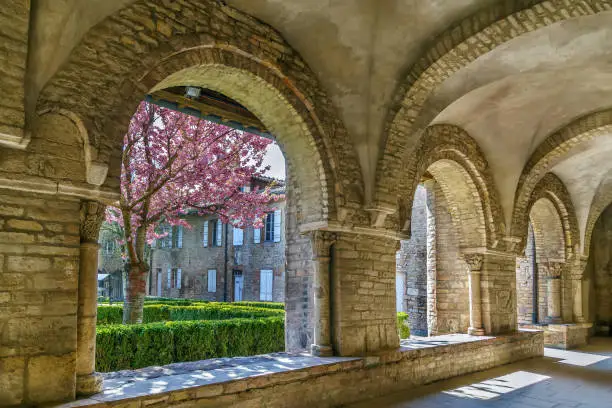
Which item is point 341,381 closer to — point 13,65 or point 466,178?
point 13,65

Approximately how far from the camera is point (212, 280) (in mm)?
19906

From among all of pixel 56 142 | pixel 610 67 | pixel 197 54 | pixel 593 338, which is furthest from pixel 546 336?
pixel 56 142

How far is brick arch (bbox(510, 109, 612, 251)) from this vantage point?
8375 mm

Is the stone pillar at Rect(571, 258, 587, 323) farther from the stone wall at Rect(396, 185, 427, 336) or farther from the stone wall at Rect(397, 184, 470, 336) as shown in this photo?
the stone wall at Rect(397, 184, 470, 336)

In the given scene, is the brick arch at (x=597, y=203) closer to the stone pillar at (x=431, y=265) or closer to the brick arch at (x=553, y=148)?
the brick arch at (x=553, y=148)

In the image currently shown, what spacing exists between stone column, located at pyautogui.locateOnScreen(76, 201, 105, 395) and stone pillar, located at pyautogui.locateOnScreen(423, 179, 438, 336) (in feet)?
22.8

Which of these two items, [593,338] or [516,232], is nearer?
[516,232]

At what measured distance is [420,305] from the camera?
12.1 m

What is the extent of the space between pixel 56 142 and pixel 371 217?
367cm

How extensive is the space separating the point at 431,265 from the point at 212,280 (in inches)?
473

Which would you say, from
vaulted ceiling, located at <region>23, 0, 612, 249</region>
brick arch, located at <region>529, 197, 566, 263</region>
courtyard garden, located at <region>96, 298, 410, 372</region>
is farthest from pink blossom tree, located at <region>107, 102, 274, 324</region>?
brick arch, located at <region>529, 197, 566, 263</region>

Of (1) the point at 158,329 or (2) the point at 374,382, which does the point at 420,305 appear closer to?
(2) the point at 374,382

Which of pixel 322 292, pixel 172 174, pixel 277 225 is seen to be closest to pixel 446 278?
pixel 322 292

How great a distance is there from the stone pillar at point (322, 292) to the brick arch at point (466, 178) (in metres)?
2.83
